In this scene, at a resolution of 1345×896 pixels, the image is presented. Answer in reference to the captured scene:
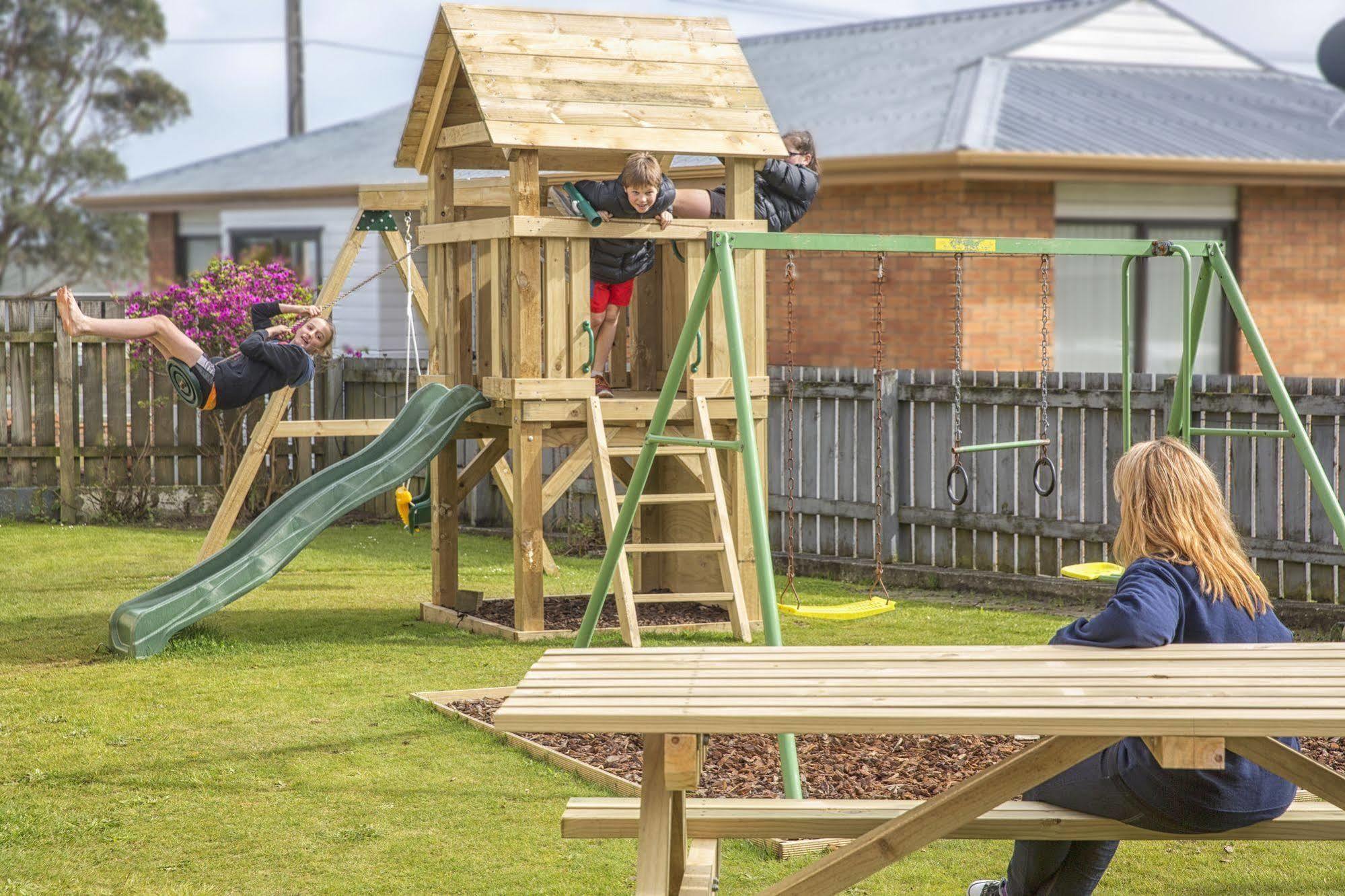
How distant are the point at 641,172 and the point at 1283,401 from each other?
3.39 meters

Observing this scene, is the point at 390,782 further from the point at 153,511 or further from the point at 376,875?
the point at 153,511

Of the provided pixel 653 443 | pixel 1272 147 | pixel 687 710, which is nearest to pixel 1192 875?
pixel 687 710

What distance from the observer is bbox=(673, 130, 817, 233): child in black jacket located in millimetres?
9156

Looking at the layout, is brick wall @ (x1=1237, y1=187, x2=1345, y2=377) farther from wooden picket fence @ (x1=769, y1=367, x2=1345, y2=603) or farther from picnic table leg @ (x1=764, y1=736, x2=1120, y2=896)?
picnic table leg @ (x1=764, y1=736, x2=1120, y2=896)

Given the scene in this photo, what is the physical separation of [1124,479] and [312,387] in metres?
11.3

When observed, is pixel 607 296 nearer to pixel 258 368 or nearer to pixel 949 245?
pixel 258 368

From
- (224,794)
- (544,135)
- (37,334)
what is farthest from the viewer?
(37,334)

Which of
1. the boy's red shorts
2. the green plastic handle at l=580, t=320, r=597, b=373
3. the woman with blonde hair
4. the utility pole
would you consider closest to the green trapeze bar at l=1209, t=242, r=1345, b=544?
the woman with blonde hair

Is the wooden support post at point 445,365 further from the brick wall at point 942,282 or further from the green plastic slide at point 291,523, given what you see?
the brick wall at point 942,282

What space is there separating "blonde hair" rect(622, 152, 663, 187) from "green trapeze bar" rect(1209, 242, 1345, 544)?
9.37 feet

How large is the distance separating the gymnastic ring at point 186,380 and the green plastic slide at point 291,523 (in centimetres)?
69

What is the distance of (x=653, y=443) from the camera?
6547mm

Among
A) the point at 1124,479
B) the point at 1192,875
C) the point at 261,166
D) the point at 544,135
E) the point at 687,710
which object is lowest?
the point at 1192,875

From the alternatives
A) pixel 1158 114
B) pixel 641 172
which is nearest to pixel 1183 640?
pixel 641 172
